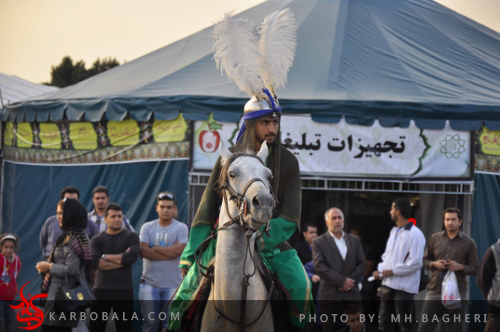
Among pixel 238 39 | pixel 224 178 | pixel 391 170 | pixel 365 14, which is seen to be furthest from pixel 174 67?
pixel 224 178

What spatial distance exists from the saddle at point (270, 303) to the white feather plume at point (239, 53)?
136 cm

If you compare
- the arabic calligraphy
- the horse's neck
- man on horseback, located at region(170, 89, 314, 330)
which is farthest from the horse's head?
the arabic calligraphy

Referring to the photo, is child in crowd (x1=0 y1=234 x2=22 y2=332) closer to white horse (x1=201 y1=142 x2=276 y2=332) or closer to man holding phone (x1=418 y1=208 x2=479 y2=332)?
white horse (x1=201 y1=142 x2=276 y2=332)

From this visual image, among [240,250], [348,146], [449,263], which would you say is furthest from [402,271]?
[240,250]

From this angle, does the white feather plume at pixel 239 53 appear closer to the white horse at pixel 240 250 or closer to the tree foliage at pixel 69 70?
the white horse at pixel 240 250

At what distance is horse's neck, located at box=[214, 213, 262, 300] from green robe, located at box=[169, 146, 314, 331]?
487 mm

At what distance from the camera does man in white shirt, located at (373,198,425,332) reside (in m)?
9.25

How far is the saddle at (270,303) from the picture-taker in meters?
5.20

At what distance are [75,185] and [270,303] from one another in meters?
7.70

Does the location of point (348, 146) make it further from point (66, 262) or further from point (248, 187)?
point (248, 187)

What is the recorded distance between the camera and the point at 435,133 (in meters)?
10.8

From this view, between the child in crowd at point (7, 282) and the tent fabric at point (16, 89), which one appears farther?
the tent fabric at point (16, 89)

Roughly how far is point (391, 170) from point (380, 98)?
1.05 metres

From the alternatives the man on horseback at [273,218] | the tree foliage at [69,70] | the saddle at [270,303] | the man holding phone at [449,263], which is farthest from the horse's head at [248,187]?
the tree foliage at [69,70]
